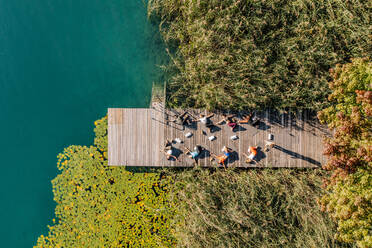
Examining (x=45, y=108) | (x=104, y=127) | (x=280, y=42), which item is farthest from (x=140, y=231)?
(x=280, y=42)

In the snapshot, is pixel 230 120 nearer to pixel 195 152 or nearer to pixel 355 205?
pixel 195 152

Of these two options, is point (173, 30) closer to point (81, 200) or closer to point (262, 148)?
point (262, 148)

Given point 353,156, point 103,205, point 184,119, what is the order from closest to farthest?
point 353,156 → point 184,119 → point 103,205

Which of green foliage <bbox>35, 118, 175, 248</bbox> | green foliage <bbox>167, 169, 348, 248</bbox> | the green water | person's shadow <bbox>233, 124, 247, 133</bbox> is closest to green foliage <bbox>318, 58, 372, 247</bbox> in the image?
green foliage <bbox>167, 169, 348, 248</bbox>

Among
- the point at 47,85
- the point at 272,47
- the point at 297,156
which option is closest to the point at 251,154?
the point at 297,156

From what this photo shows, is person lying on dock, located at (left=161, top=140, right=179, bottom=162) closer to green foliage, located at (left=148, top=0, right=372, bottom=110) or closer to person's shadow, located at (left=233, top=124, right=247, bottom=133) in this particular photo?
green foliage, located at (left=148, top=0, right=372, bottom=110)

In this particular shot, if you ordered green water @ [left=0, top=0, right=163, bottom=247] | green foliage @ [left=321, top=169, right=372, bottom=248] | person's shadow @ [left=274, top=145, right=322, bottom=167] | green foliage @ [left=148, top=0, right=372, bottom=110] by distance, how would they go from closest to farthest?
green foliage @ [left=321, top=169, right=372, bottom=248] → green foliage @ [left=148, top=0, right=372, bottom=110] → person's shadow @ [left=274, top=145, right=322, bottom=167] → green water @ [left=0, top=0, right=163, bottom=247]

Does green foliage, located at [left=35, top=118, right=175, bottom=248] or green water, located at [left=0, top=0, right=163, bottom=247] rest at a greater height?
green water, located at [left=0, top=0, right=163, bottom=247]
